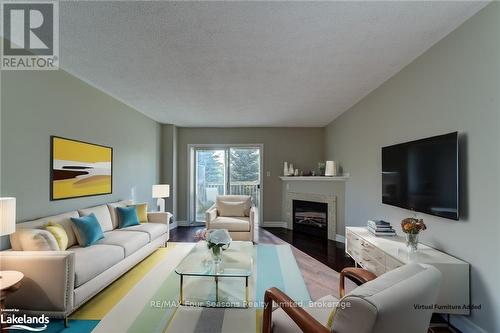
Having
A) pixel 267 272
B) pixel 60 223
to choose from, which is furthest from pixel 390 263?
pixel 60 223

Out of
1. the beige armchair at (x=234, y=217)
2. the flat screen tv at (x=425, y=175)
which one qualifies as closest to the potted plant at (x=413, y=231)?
the flat screen tv at (x=425, y=175)

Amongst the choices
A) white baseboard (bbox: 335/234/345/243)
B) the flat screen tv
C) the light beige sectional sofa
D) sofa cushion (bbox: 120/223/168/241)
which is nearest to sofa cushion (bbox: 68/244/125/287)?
the light beige sectional sofa

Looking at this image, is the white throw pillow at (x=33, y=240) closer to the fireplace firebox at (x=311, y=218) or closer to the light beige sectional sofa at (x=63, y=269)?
the light beige sectional sofa at (x=63, y=269)

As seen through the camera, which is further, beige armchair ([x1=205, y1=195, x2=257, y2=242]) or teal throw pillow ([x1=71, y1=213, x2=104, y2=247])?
beige armchair ([x1=205, y1=195, x2=257, y2=242])

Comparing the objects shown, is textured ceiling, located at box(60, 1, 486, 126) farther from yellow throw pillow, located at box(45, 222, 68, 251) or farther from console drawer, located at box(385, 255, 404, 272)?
console drawer, located at box(385, 255, 404, 272)

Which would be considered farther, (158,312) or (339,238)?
(339,238)

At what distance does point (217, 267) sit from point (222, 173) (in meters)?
3.85

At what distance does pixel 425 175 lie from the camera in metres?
2.40

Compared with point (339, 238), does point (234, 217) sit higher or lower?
higher

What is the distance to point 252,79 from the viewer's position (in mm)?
3125

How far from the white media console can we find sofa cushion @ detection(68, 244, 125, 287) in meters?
2.85

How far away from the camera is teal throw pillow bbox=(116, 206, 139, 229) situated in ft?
12.3

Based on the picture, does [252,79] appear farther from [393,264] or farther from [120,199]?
[120,199]

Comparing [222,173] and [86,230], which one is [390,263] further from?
[222,173]
